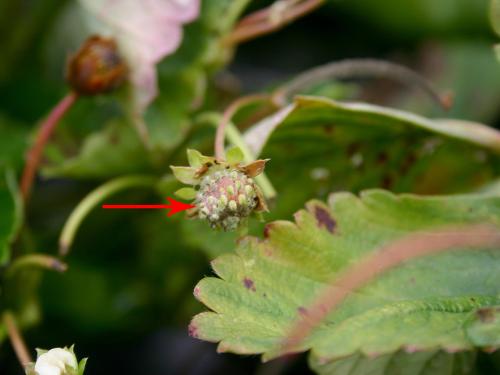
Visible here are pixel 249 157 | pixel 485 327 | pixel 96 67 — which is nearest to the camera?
pixel 485 327

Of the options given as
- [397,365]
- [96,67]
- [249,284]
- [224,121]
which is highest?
[96,67]

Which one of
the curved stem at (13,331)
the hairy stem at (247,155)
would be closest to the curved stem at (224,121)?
the hairy stem at (247,155)

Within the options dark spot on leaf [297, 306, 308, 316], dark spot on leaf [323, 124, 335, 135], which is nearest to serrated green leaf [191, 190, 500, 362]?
dark spot on leaf [297, 306, 308, 316]

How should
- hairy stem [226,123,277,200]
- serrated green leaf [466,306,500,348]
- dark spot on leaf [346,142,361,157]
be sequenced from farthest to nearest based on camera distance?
dark spot on leaf [346,142,361,157], hairy stem [226,123,277,200], serrated green leaf [466,306,500,348]

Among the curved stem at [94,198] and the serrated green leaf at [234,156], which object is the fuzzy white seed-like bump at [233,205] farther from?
the curved stem at [94,198]

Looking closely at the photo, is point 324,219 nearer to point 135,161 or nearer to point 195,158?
point 195,158

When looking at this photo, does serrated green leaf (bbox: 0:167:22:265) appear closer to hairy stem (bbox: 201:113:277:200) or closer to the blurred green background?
the blurred green background

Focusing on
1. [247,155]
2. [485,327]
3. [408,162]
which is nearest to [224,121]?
[247,155]
